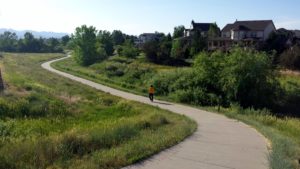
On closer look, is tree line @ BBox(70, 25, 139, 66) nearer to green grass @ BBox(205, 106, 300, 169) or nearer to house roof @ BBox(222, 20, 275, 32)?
house roof @ BBox(222, 20, 275, 32)

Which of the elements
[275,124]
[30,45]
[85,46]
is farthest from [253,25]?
[30,45]

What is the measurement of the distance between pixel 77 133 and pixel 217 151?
4.66m

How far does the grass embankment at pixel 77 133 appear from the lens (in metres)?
10.4

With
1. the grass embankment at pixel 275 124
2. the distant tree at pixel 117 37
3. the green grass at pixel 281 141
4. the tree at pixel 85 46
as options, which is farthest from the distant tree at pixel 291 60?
the distant tree at pixel 117 37

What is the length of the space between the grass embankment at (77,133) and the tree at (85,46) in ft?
150

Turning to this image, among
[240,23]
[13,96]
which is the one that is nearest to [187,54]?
[240,23]

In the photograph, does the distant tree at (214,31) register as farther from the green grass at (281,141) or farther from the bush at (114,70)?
the green grass at (281,141)

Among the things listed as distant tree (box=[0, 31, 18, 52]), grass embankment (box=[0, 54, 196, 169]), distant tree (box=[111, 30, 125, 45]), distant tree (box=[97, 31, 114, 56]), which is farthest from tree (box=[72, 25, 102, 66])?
distant tree (box=[0, 31, 18, 52])

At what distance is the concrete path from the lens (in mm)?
11196

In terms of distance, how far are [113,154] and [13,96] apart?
1836cm

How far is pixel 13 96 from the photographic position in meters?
27.3

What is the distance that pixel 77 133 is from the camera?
13.2 meters

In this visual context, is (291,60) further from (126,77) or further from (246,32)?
(246,32)

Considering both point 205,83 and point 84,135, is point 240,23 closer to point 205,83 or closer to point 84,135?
point 205,83
